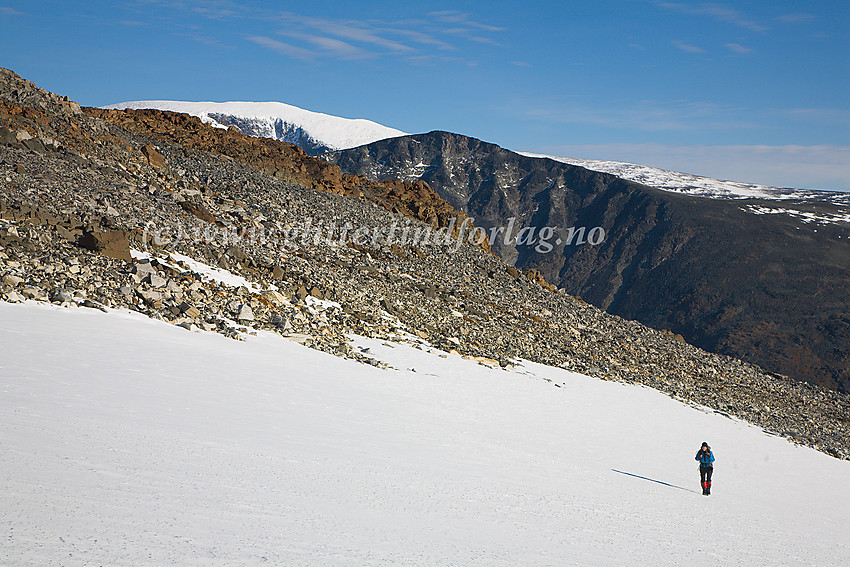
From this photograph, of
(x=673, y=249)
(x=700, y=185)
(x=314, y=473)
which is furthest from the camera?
(x=700, y=185)

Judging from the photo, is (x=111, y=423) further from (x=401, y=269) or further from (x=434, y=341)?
(x=401, y=269)

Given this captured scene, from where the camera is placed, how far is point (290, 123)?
17375 cm

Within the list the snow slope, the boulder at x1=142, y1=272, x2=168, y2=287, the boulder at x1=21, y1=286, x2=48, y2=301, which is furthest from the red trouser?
the boulder at x1=21, y1=286, x2=48, y2=301

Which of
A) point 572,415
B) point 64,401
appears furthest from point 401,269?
point 64,401

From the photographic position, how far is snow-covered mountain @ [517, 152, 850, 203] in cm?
14875

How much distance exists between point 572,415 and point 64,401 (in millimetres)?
13783

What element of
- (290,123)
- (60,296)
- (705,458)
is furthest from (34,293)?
(290,123)

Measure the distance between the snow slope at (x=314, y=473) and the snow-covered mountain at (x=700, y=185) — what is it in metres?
146

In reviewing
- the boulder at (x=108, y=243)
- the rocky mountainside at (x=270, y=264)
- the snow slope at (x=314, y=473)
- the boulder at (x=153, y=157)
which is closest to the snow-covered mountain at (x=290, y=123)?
the rocky mountainside at (x=270, y=264)

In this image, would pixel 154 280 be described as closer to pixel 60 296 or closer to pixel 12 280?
pixel 60 296

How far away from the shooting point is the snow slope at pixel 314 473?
4.49 meters

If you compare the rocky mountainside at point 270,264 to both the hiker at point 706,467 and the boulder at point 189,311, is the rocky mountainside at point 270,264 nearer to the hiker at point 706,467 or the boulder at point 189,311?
the boulder at point 189,311

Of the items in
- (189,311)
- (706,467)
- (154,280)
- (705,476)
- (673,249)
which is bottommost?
(705,476)

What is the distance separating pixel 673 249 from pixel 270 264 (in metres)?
88.0
